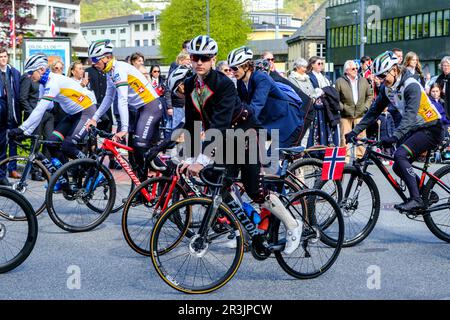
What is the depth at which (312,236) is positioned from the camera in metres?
7.12

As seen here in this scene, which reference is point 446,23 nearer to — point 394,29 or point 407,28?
point 407,28

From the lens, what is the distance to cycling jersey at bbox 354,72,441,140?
8.24 metres

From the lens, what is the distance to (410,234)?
901 cm

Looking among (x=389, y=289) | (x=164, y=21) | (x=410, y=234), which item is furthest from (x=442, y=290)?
(x=164, y=21)

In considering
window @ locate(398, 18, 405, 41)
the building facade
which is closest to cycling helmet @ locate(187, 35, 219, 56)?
the building facade

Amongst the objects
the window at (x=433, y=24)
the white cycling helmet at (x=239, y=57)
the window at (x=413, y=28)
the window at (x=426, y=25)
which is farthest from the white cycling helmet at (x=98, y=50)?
the window at (x=413, y=28)

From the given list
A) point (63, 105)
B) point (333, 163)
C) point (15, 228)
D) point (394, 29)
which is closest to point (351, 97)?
point (63, 105)

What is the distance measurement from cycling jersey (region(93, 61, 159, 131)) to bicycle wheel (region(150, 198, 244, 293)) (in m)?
2.85

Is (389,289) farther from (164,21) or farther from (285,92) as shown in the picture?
(164,21)

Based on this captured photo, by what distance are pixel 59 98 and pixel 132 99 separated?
109 cm

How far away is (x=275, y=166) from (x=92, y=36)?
185792 millimetres

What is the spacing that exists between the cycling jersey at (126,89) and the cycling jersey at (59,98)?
0.54m

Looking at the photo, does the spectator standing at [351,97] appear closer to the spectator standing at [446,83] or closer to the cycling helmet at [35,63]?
the spectator standing at [446,83]

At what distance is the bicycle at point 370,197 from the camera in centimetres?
820
